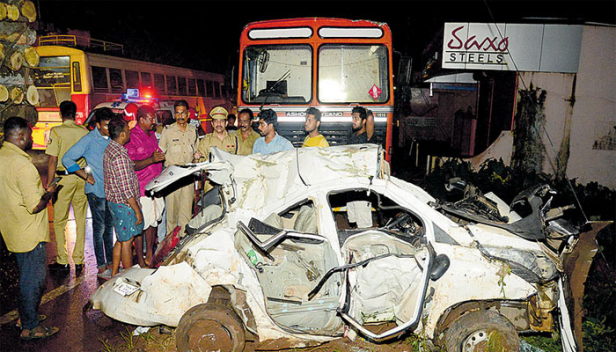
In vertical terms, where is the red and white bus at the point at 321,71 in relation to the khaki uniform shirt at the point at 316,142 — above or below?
above

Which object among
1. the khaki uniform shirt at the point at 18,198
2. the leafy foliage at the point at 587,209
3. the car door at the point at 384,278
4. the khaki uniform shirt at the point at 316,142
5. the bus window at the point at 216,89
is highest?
the bus window at the point at 216,89

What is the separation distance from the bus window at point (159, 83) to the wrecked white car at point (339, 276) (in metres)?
16.0

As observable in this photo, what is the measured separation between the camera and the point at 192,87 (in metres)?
20.8

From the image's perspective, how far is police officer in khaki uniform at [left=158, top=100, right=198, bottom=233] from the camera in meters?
5.88

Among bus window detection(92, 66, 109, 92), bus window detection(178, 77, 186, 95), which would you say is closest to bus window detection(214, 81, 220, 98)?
bus window detection(178, 77, 186, 95)

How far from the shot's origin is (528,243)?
338 centimetres

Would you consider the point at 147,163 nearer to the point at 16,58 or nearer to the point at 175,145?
the point at 175,145

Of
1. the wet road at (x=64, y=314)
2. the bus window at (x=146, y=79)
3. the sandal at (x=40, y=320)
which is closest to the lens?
the wet road at (x=64, y=314)

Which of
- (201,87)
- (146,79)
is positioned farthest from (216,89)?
(146,79)

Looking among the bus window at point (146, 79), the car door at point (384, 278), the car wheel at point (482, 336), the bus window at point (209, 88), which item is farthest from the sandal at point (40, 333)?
the bus window at point (209, 88)

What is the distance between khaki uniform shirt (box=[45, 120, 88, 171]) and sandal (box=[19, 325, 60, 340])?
7.38ft

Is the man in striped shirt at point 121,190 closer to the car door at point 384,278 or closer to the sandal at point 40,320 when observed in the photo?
the sandal at point 40,320

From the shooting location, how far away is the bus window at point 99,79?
14.3 meters

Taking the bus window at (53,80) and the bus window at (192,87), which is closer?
the bus window at (53,80)
